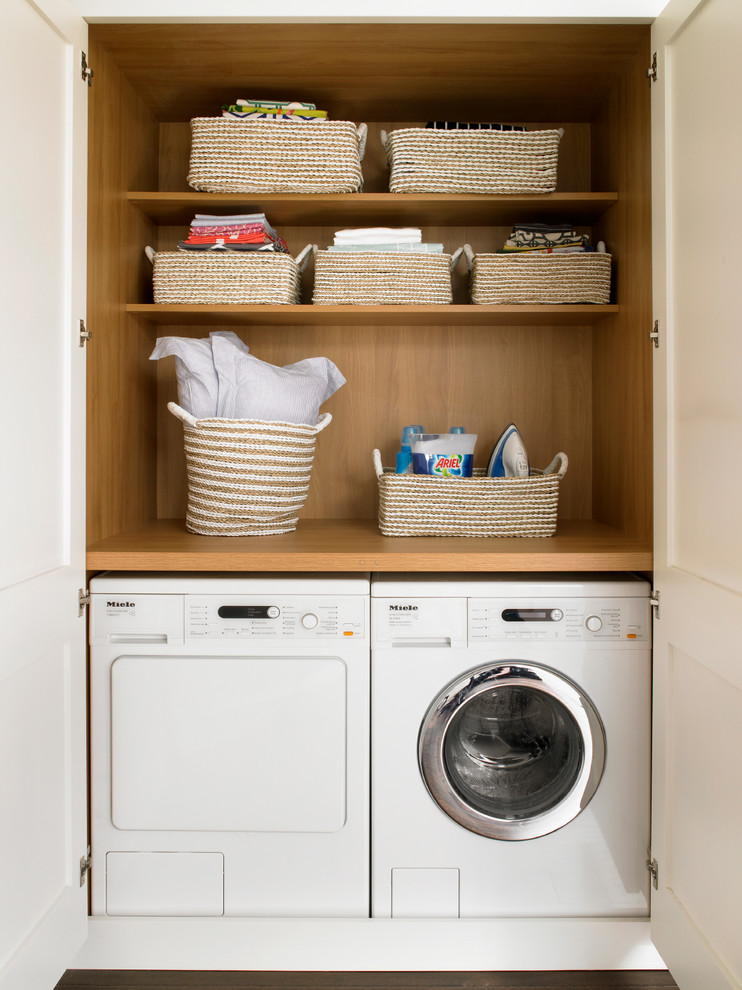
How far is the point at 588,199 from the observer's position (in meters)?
1.93

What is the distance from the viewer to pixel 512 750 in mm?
1731

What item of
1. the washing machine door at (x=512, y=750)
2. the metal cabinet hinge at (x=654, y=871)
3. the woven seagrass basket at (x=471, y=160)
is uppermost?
the woven seagrass basket at (x=471, y=160)

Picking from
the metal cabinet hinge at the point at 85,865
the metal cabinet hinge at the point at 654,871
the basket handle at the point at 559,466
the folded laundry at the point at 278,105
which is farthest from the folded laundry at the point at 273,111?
the metal cabinet hinge at the point at 654,871

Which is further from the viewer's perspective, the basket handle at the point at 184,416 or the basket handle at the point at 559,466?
the basket handle at the point at 559,466

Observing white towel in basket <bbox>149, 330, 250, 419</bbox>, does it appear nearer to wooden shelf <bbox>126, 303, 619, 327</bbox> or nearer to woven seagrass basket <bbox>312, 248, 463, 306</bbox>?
wooden shelf <bbox>126, 303, 619, 327</bbox>

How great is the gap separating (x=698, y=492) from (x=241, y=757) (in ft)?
3.64

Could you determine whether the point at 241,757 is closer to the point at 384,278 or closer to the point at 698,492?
the point at 698,492

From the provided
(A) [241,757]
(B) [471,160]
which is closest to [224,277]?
(B) [471,160]

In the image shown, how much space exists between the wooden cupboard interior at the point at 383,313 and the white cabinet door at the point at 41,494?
14cm

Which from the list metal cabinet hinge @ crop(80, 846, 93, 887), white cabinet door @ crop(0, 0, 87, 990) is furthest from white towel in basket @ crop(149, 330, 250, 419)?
metal cabinet hinge @ crop(80, 846, 93, 887)

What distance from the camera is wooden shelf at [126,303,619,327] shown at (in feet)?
6.26

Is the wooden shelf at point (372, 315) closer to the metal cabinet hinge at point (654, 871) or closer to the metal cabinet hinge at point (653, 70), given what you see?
the metal cabinet hinge at point (653, 70)

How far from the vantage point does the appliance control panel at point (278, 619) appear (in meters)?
1.61

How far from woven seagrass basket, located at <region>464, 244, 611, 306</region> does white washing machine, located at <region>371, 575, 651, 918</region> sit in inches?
31.4
